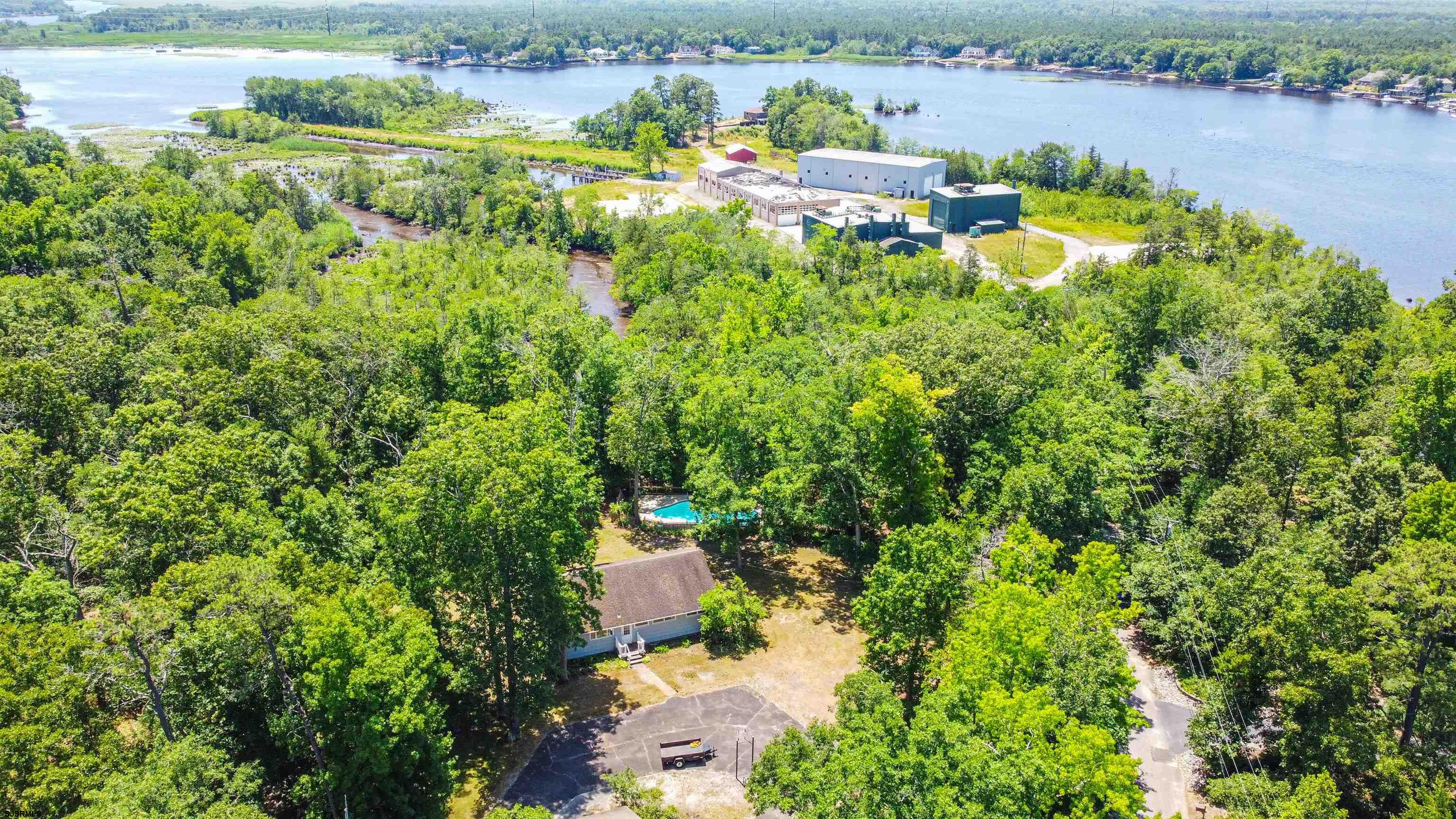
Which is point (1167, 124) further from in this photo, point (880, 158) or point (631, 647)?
point (631, 647)

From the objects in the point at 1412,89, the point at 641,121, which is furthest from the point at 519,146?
the point at 1412,89

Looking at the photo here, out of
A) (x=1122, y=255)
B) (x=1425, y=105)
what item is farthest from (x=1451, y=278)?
(x=1425, y=105)

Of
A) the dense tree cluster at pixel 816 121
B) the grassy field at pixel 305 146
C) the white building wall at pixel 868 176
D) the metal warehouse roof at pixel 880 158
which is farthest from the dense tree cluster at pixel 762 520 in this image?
the grassy field at pixel 305 146

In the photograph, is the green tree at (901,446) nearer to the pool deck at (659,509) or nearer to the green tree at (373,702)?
the pool deck at (659,509)

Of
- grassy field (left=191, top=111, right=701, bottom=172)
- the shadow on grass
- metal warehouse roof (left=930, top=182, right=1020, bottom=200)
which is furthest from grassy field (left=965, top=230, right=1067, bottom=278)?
grassy field (left=191, top=111, right=701, bottom=172)

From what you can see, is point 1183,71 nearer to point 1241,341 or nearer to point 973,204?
point 973,204

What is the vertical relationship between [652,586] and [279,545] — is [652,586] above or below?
below
